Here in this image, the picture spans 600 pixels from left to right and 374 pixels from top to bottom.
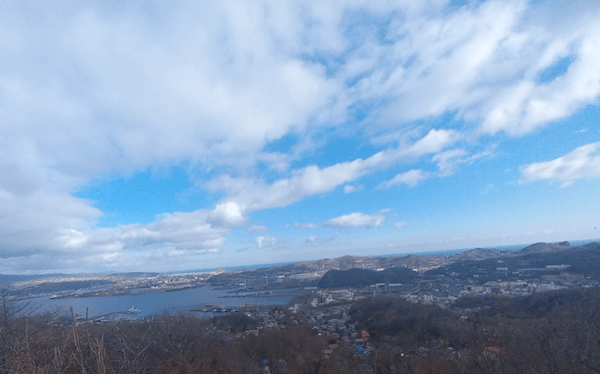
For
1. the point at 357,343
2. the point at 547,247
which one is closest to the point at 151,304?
the point at 357,343

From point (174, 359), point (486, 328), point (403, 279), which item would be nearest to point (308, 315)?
point (486, 328)

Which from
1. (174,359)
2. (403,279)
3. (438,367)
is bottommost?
(403,279)

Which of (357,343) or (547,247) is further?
(547,247)

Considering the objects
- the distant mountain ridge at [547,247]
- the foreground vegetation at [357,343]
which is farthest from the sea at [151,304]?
the distant mountain ridge at [547,247]

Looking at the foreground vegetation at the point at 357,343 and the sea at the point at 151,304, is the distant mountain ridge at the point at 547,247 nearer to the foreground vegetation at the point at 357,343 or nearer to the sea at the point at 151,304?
the foreground vegetation at the point at 357,343

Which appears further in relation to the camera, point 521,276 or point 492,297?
point 521,276

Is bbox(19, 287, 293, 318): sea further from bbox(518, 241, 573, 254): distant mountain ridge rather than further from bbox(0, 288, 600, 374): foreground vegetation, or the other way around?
bbox(518, 241, 573, 254): distant mountain ridge

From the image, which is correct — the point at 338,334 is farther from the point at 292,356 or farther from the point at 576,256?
the point at 576,256

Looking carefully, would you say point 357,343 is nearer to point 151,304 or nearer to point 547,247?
point 151,304
